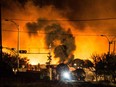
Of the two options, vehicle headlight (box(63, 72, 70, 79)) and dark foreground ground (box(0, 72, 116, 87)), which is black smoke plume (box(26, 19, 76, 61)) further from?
dark foreground ground (box(0, 72, 116, 87))

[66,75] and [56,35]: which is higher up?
[56,35]

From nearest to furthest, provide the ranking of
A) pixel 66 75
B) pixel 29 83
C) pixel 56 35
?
1. pixel 29 83
2. pixel 66 75
3. pixel 56 35

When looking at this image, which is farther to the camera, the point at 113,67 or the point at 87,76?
the point at 87,76

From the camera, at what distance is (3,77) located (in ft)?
142

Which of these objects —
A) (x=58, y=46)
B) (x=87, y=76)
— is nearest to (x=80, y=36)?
(x=58, y=46)

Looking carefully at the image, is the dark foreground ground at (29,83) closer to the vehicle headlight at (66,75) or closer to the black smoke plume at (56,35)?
the vehicle headlight at (66,75)

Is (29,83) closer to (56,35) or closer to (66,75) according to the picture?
(66,75)

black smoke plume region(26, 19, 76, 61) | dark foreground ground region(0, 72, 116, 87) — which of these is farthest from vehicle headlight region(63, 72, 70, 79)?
black smoke plume region(26, 19, 76, 61)

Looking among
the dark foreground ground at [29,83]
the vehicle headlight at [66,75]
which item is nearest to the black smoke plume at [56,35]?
the vehicle headlight at [66,75]

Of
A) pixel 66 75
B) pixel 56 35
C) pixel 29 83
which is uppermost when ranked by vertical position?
pixel 56 35

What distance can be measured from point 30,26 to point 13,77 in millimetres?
78603

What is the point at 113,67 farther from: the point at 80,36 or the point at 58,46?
the point at 80,36

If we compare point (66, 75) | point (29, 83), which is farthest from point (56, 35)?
point (29, 83)

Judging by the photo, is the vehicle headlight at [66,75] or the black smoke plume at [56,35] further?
the black smoke plume at [56,35]
